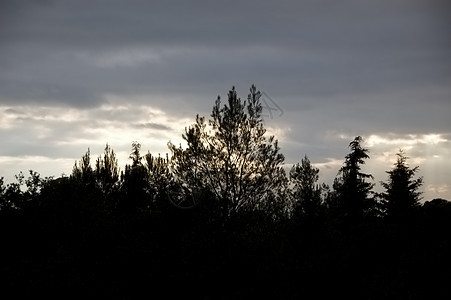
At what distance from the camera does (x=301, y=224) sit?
86.4 feet

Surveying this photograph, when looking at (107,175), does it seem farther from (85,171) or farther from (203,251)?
(203,251)

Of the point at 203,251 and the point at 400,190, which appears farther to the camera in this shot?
the point at 400,190

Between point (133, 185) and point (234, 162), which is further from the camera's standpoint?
point (133, 185)

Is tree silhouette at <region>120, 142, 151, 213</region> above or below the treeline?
Answer: above

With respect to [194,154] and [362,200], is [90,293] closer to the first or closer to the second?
[194,154]

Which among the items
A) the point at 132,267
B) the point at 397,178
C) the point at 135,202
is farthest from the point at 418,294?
the point at 135,202

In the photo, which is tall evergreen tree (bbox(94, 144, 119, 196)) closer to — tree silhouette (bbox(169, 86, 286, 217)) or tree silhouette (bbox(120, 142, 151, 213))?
tree silhouette (bbox(120, 142, 151, 213))

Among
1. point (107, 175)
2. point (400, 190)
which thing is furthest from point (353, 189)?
point (107, 175)

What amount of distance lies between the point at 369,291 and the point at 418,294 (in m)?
1.48

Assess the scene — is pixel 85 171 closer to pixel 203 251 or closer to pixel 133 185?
pixel 133 185

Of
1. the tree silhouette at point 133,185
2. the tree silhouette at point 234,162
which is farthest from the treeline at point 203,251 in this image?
the tree silhouette at point 133,185

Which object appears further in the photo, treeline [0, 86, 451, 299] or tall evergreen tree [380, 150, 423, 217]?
tall evergreen tree [380, 150, 423, 217]

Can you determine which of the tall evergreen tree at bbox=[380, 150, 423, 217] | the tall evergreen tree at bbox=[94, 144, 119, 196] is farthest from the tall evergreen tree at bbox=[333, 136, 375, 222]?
the tall evergreen tree at bbox=[94, 144, 119, 196]

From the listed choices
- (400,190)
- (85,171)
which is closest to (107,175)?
(85,171)
